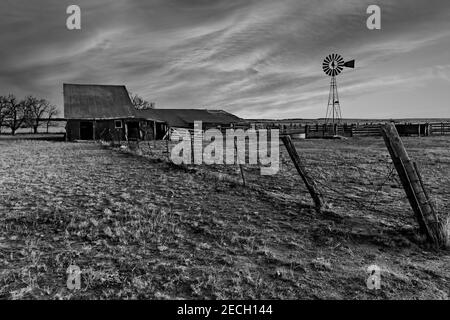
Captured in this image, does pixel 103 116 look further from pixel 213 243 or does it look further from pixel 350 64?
pixel 213 243

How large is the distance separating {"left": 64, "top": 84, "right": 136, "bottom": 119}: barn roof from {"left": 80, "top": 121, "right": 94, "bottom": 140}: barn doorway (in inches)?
40.6

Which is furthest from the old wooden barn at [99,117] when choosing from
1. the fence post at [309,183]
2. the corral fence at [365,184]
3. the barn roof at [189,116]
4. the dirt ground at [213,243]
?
the fence post at [309,183]

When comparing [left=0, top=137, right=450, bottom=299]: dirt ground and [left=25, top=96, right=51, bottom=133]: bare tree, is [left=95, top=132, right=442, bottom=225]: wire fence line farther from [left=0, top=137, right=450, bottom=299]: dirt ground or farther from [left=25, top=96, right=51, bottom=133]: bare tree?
[left=25, top=96, right=51, bottom=133]: bare tree

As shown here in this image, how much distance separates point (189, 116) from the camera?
53.8 m

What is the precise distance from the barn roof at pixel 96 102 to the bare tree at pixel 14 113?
27.1 metres

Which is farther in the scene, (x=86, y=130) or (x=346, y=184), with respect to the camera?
(x=86, y=130)

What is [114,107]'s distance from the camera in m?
33.5

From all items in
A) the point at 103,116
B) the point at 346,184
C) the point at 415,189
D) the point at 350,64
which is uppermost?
the point at 350,64

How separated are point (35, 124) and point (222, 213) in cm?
7110

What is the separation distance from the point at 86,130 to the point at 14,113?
32.8 metres

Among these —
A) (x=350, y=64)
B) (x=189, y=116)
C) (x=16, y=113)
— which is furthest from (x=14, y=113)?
(x=350, y=64)

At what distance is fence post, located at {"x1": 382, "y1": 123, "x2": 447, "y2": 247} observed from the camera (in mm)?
4410

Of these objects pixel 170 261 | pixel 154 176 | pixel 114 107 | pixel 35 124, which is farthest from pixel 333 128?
pixel 35 124

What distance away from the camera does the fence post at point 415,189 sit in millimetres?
4410
